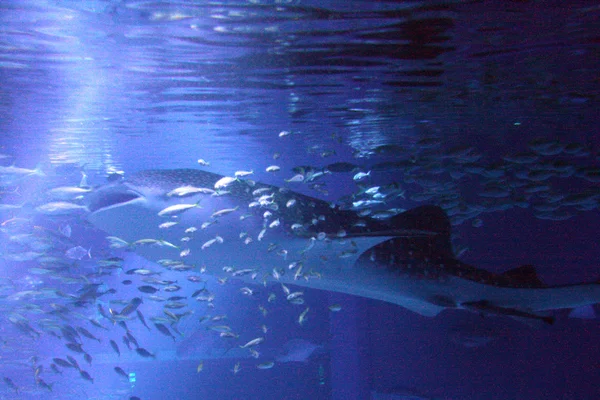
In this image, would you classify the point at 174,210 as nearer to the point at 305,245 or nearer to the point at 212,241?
the point at 212,241

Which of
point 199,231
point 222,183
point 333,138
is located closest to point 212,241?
point 199,231

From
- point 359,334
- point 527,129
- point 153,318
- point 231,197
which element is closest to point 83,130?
point 153,318

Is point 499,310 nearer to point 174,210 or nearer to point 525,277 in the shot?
point 525,277

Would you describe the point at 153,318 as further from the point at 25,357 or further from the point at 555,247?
the point at 25,357

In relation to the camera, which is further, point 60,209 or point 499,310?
point 60,209

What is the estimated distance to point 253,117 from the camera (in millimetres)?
11867

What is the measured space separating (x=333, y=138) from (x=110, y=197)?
402 inches

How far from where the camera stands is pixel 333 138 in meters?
14.1

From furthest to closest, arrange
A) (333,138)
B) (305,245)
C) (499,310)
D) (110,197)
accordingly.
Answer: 1. (333,138)
2. (499,310)
3. (305,245)
4. (110,197)

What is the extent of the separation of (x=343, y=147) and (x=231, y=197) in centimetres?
1063

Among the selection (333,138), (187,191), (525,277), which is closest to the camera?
(187,191)

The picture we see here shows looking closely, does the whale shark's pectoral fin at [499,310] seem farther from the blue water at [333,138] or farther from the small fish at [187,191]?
the small fish at [187,191]

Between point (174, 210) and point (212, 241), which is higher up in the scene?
point (174, 210)

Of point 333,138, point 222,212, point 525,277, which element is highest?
point 222,212
